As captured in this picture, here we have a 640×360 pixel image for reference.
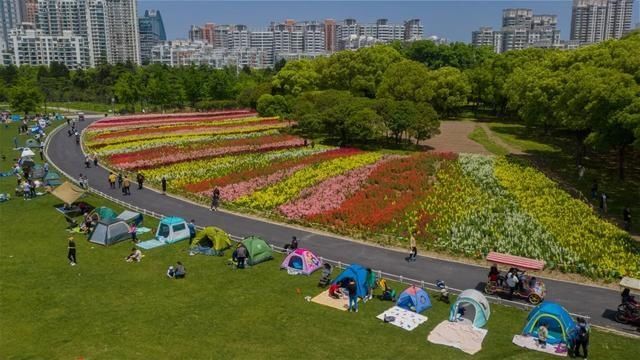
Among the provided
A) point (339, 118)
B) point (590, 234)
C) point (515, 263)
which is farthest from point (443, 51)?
point (515, 263)

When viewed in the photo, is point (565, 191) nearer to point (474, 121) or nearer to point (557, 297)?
point (557, 297)

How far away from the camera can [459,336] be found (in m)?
16.9

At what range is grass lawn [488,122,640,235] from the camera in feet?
115

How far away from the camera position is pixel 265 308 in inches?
740

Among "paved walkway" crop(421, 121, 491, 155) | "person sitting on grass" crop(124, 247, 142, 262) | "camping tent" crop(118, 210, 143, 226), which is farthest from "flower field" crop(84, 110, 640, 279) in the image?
"person sitting on grass" crop(124, 247, 142, 262)

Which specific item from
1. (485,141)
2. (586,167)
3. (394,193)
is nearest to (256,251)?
(394,193)

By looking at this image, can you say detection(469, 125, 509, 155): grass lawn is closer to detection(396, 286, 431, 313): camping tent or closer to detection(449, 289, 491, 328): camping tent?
detection(396, 286, 431, 313): camping tent

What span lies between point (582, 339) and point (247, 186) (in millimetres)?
24805

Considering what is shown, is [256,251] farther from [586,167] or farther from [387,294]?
[586,167]

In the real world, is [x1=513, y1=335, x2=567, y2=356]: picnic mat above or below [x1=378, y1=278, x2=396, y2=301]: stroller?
below

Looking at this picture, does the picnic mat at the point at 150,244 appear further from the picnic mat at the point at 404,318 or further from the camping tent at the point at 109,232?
the picnic mat at the point at 404,318

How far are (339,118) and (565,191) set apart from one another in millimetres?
25274

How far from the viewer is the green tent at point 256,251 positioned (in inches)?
909

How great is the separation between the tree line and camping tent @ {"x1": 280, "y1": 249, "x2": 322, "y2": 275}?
20344 millimetres
